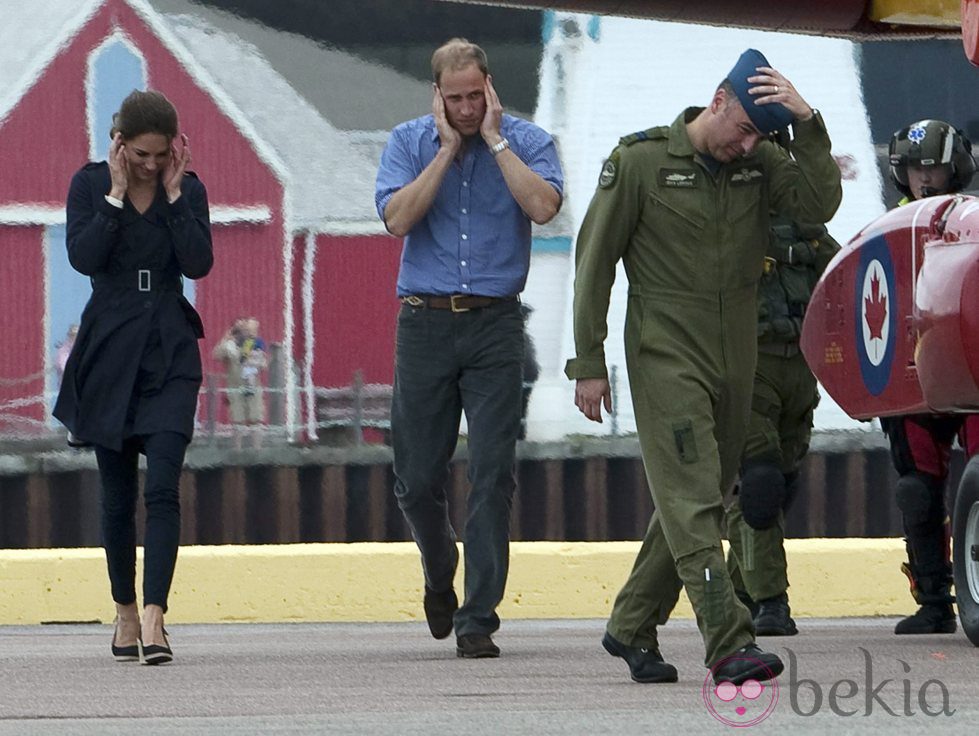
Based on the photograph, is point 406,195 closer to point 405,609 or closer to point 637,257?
point 637,257

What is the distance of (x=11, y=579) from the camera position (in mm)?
9695

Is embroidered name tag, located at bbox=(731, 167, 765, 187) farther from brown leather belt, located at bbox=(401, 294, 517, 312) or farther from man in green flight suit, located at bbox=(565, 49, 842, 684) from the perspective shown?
brown leather belt, located at bbox=(401, 294, 517, 312)

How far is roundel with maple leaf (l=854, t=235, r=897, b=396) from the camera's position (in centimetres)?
745

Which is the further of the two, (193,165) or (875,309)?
(193,165)

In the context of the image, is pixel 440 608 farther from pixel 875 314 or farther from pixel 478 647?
pixel 875 314

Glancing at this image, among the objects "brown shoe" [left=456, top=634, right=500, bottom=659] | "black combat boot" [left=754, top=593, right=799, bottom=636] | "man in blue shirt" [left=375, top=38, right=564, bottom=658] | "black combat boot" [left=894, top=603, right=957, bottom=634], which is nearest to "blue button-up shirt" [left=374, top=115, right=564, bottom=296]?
"man in blue shirt" [left=375, top=38, right=564, bottom=658]

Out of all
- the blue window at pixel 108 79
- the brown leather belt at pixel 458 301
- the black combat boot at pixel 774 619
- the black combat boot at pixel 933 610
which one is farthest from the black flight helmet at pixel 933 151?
the blue window at pixel 108 79

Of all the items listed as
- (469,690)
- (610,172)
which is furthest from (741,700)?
(610,172)

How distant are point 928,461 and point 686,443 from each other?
6.88 ft

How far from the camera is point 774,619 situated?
8.05 metres

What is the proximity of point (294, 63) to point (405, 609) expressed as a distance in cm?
449

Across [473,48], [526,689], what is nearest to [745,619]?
[526,689]

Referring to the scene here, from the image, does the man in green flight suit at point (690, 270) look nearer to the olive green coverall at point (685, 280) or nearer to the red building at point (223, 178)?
Result: the olive green coverall at point (685, 280)

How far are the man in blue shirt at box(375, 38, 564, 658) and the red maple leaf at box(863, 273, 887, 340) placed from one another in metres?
1.03
